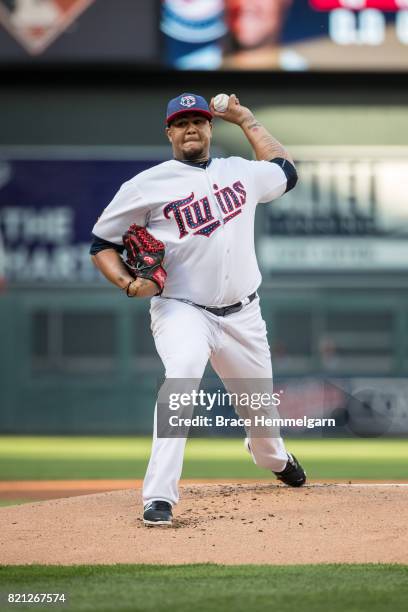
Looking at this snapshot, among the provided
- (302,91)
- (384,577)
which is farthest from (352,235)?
(384,577)

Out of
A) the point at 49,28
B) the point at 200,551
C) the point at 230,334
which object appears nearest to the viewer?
the point at 200,551

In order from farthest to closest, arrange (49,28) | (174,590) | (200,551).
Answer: (49,28) < (200,551) < (174,590)

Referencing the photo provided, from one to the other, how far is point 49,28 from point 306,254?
199 inches

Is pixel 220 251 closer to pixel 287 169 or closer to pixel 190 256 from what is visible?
pixel 190 256

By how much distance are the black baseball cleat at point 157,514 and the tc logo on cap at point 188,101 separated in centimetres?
175

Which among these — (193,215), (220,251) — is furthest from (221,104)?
(220,251)

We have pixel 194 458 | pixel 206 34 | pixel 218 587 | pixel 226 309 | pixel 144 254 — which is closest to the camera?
pixel 218 587

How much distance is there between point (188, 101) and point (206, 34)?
38.9 ft

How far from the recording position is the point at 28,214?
56.9 ft

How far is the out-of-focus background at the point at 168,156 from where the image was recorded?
1659 centimetres

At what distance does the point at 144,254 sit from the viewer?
16.1 ft

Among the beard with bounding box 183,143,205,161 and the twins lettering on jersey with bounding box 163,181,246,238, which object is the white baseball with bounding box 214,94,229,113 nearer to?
the beard with bounding box 183,143,205,161

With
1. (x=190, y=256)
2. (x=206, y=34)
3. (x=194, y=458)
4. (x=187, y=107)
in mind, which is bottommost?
(x=194, y=458)

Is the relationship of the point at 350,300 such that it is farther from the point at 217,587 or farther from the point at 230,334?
the point at 217,587
